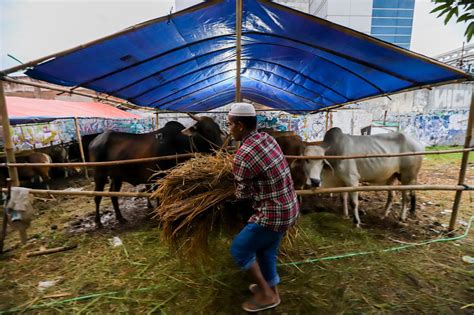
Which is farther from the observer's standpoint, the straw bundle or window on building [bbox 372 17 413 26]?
window on building [bbox 372 17 413 26]

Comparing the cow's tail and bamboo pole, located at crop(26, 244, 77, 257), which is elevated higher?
the cow's tail

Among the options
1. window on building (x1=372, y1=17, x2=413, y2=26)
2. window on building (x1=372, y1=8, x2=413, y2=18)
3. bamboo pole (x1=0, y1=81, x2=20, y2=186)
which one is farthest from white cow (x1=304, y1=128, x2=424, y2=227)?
window on building (x1=372, y1=8, x2=413, y2=18)

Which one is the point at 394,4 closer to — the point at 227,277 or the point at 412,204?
the point at 412,204

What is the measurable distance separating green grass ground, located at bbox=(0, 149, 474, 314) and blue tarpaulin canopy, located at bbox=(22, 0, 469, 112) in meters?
2.36

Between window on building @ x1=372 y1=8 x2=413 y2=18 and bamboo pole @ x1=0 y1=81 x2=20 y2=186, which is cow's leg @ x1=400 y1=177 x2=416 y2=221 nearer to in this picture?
bamboo pole @ x1=0 y1=81 x2=20 y2=186

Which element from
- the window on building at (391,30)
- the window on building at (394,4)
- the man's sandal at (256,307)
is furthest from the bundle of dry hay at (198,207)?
the window on building at (394,4)

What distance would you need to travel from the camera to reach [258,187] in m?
2.01

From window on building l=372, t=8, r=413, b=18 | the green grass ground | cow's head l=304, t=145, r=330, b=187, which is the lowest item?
the green grass ground

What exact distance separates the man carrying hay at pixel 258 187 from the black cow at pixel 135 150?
242 cm

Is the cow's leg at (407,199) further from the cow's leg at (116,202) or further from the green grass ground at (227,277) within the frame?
the cow's leg at (116,202)

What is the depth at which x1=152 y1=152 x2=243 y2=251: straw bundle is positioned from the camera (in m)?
2.38

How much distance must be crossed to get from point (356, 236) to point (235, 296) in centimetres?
221

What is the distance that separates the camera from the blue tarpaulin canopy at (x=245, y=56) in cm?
281

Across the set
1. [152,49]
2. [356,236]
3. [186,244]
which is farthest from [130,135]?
[356,236]
